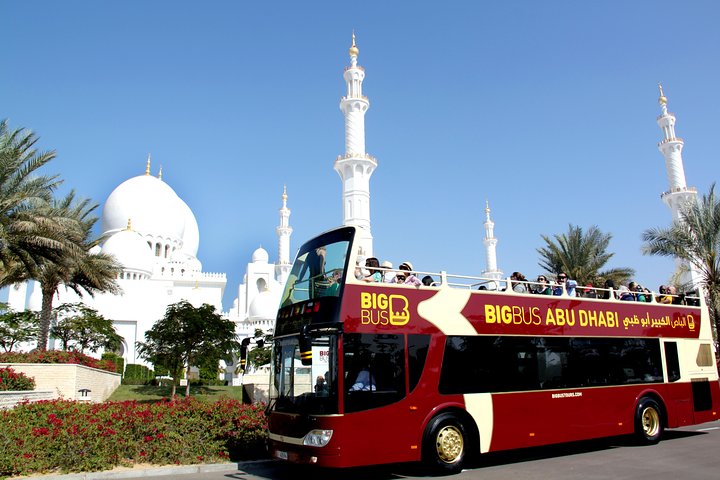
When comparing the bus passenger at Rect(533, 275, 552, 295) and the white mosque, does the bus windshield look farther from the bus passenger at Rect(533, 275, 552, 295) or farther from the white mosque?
the white mosque

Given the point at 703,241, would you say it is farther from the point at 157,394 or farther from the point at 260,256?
the point at 260,256

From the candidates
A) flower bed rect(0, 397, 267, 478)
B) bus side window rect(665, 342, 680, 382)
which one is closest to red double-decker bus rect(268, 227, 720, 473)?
bus side window rect(665, 342, 680, 382)

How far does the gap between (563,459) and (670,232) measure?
14847mm

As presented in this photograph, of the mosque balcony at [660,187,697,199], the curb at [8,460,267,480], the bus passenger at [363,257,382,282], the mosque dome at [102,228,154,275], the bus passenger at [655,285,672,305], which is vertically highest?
the mosque balcony at [660,187,697,199]

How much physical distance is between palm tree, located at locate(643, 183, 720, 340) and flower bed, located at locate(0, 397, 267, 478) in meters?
17.7

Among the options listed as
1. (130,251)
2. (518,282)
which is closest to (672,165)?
(518,282)

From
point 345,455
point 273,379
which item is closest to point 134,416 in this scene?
point 273,379

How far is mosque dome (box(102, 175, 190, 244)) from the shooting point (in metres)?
50.8

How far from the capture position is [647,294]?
12438 mm

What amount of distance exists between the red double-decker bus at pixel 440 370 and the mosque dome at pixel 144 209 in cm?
4585

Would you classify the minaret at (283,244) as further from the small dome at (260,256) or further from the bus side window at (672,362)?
the bus side window at (672,362)

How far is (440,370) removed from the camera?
8672 millimetres

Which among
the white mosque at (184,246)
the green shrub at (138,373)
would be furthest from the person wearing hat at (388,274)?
the green shrub at (138,373)

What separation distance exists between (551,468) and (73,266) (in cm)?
1672
